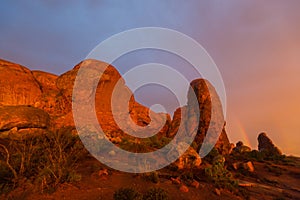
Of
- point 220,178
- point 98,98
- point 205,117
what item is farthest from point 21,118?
point 205,117

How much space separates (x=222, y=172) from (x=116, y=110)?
2083 centimetres

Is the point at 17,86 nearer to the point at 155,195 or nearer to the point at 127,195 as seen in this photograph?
the point at 127,195

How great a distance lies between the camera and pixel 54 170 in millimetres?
9234

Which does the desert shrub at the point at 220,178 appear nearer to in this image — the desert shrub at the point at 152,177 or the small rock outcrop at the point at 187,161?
the small rock outcrop at the point at 187,161

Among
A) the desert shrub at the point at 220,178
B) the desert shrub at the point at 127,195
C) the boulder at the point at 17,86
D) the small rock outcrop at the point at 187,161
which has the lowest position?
the desert shrub at the point at 127,195

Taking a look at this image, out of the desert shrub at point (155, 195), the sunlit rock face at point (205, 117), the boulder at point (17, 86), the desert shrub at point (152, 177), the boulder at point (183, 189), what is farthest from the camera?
the sunlit rock face at point (205, 117)

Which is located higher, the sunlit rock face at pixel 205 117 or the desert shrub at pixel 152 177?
the sunlit rock face at pixel 205 117

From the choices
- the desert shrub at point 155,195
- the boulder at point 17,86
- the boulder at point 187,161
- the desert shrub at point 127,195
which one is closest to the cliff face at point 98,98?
the boulder at point 17,86

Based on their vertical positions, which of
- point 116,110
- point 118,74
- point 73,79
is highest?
point 118,74

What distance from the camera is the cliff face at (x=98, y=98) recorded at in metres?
27.8

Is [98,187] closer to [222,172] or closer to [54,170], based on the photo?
[54,170]

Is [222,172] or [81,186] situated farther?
[222,172]

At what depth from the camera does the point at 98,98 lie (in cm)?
3045

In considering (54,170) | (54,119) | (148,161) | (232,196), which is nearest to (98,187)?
(54,170)
